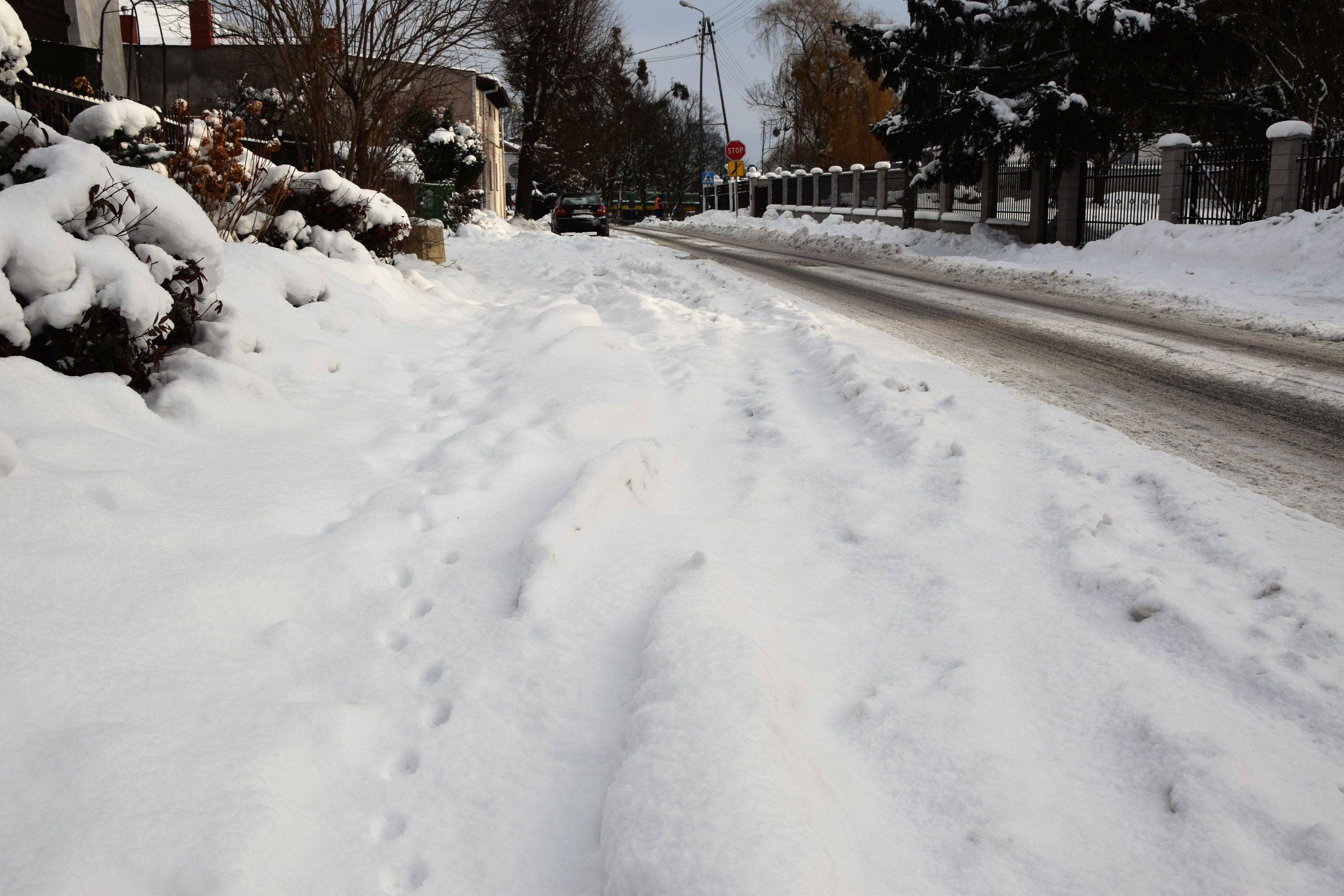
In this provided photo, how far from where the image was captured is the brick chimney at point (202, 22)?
1023 centimetres

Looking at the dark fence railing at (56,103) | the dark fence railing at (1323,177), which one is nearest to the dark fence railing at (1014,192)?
the dark fence railing at (1323,177)

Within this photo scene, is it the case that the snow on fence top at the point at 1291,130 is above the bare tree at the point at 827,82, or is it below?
below

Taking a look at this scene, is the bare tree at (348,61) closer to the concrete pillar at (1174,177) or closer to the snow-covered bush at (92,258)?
the snow-covered bush at (92,258)

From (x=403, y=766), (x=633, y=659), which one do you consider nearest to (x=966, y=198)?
(x=633, y=659)

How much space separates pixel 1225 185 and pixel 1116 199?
99.1 inches

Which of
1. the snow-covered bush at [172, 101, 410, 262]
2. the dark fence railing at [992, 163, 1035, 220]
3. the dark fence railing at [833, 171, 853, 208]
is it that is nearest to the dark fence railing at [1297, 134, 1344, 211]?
the dark fence railing at [992, 163, 1035, 220]

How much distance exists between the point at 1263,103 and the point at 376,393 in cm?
1913

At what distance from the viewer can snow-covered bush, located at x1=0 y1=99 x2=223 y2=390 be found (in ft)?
12.2

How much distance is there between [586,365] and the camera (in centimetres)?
573

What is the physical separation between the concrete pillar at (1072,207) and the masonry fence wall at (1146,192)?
0.7 inches

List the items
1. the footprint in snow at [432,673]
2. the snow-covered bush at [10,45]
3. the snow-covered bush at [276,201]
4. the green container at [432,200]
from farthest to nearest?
the green container at [432,200] < the snow-covered bush at [276,201] < the snow-covered bush at [10,45] < the footprint in snow at [432,673]

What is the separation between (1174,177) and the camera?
16094mm

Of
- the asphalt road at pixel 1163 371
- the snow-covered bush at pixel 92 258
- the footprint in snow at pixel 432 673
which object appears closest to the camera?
the footprint in snow at pixel 432 673

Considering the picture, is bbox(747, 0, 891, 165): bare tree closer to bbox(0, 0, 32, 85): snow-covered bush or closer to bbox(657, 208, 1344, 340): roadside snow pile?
bbox(657, 208, 1344, 340): roadside snow pile
